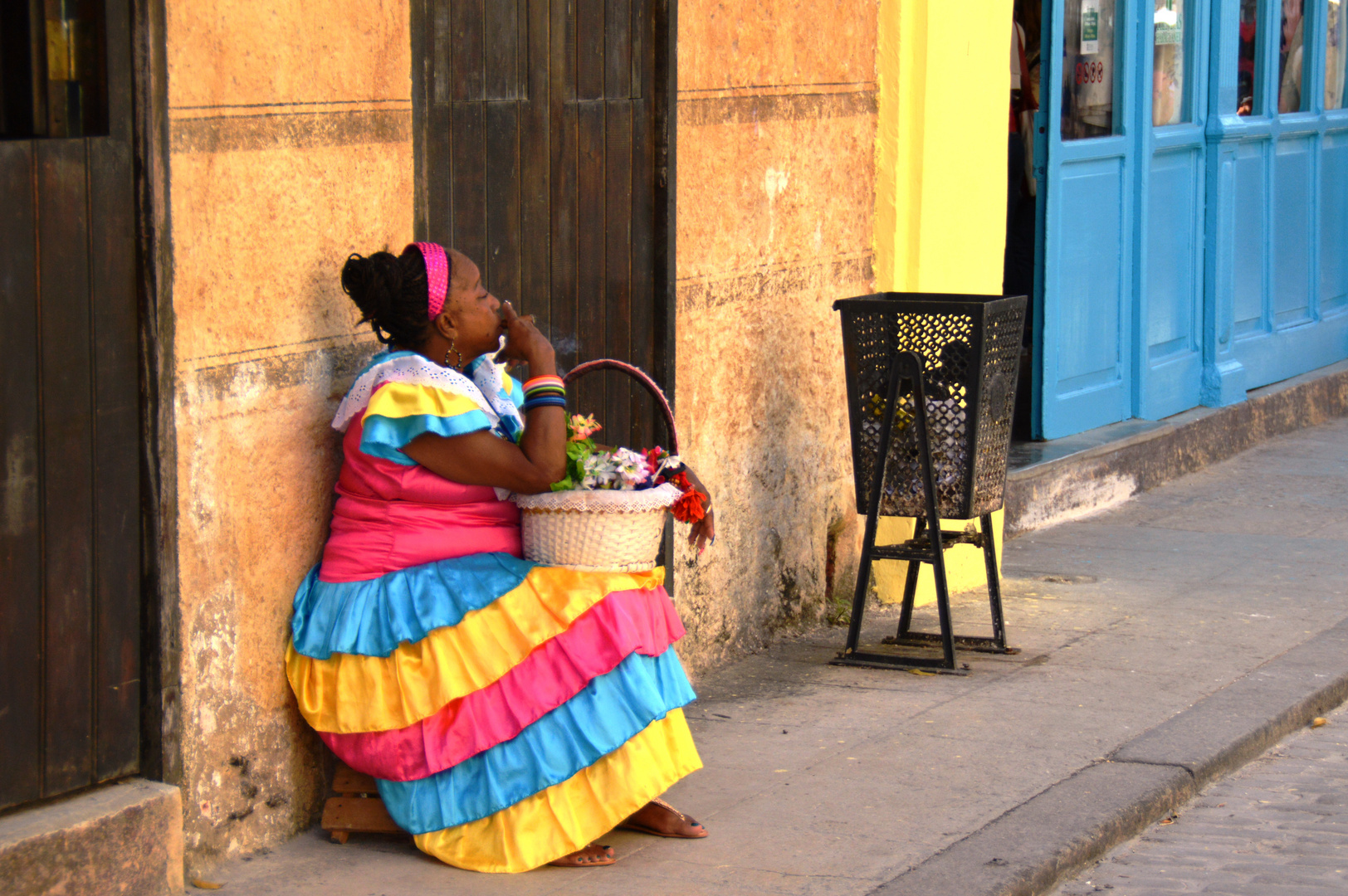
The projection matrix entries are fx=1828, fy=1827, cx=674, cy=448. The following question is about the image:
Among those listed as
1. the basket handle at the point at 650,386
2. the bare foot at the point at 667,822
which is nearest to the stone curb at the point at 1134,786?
the bare foot at the point at 667,822

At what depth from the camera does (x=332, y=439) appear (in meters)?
4.20

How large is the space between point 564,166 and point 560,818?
6.12 ft

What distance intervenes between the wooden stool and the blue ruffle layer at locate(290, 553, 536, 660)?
12.1 inches

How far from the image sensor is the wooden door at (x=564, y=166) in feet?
14.7

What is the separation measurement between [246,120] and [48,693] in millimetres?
1246

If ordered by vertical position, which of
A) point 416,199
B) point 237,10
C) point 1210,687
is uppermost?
point 237,10

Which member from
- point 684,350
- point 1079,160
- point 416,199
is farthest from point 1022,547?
point 416,199

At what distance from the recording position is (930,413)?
5520mm

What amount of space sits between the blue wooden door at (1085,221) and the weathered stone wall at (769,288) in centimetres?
223

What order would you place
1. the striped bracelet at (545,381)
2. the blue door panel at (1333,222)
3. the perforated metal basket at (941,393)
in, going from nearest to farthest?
1. the striped bracelet at (545,381)
2. the perforated metal basket at (941,393)
3. the blue door panel at (1333,222)

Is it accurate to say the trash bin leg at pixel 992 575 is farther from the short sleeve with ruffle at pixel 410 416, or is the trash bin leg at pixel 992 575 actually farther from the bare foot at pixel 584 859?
the short sleeve with ruffle at pixel 410 416

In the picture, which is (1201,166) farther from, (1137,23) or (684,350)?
(684,350)

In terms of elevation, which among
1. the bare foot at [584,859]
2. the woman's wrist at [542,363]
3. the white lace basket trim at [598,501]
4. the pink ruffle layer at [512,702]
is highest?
the woman's wrist at [542,363]

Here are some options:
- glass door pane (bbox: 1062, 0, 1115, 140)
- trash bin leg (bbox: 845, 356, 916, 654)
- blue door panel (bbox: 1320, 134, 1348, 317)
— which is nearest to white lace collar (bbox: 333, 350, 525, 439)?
trash bin leg (bbox: 845, 356, 916, 654)
